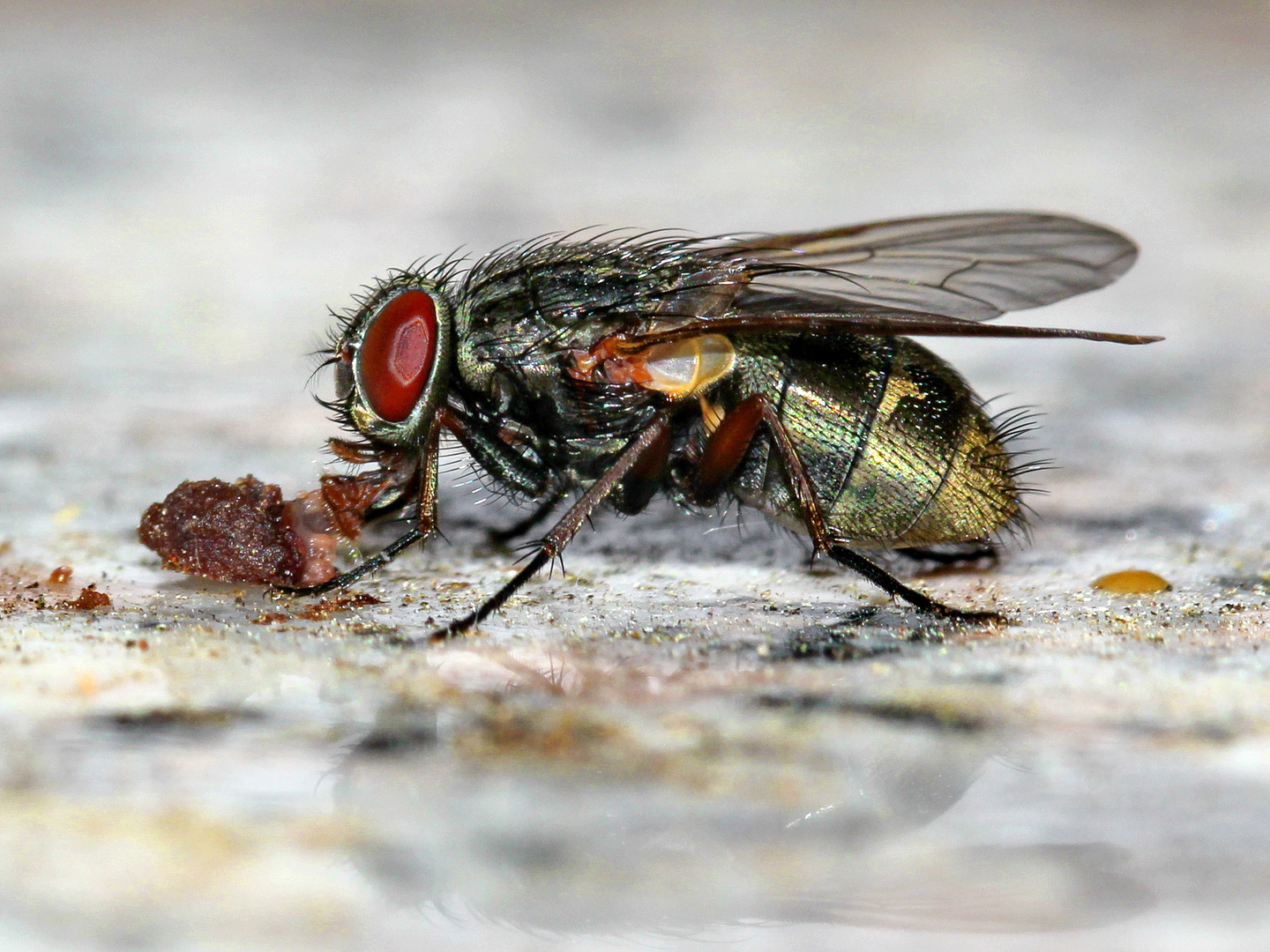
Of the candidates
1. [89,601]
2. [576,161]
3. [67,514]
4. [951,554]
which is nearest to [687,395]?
[951,554]

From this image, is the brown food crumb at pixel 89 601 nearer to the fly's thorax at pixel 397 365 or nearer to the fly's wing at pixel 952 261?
the fly's thorax at pixel 397 365

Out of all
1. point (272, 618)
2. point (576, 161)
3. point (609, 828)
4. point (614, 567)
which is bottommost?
point (609, 828)

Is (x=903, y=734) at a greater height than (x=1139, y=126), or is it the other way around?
(x=1139, y=126)

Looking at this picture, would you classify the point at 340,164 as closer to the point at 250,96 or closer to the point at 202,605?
the point at 250,96

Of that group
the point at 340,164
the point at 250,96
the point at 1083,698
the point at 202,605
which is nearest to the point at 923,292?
the point at 1083,698

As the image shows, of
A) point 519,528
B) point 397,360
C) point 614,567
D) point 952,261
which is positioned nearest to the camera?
point 397,360

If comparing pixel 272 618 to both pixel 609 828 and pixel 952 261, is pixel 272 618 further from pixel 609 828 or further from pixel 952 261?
pixel 952 261
